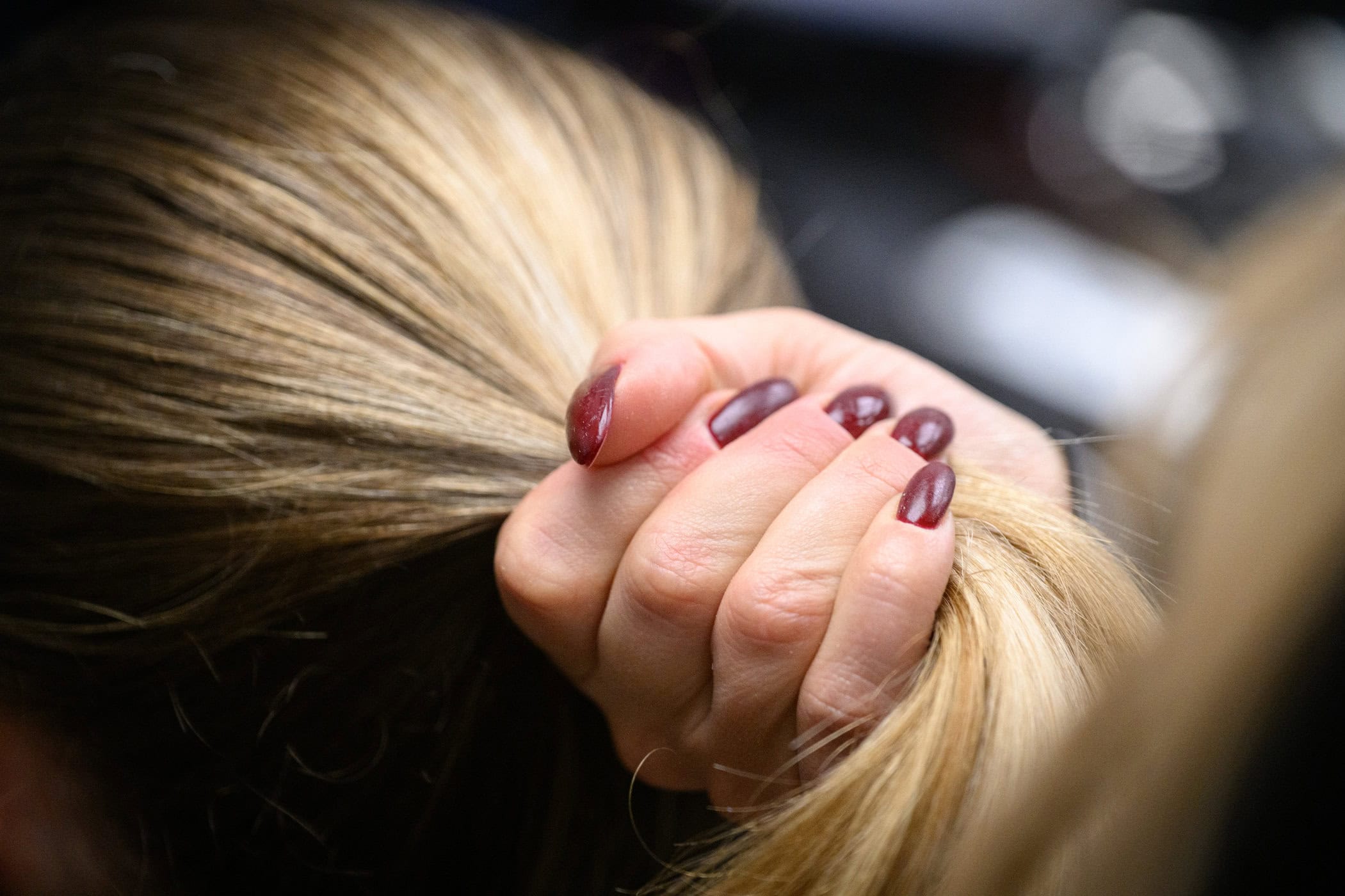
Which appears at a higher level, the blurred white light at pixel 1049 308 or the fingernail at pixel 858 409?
the blurred white light at pixel 1049 308

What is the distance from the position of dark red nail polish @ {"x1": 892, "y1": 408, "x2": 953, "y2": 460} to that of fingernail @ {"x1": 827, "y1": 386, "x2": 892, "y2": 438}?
19mm

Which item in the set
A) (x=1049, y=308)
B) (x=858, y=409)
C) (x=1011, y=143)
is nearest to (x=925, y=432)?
(x=858, y=409)

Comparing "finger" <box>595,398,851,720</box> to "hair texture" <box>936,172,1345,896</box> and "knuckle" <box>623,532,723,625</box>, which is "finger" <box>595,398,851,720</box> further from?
"hair texture" <box>936,172,1345,896</box>

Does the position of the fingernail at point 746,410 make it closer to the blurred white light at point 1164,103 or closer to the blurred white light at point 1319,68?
the blurred white light at point 1164,103

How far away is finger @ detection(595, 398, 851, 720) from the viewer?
0.46m

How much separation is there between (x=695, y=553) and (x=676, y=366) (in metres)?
0.11

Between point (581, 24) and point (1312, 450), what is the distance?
1.42 metres

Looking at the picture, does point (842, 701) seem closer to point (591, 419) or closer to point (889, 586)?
point (889, 586)

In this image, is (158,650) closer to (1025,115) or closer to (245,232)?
(245,232)

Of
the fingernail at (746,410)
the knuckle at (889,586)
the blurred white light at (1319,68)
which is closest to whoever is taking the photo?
the knuckle at (889,586)

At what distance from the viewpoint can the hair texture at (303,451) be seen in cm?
57

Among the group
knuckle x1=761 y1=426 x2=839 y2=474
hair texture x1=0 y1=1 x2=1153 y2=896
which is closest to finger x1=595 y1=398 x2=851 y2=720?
knuckle x1=761 y1=426 x2=839 y2=474

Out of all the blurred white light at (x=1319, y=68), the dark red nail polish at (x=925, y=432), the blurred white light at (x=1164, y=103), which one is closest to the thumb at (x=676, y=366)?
the dark red nail polish at (x=925, y=432)

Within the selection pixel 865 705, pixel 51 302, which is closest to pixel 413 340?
pixel 51 302
